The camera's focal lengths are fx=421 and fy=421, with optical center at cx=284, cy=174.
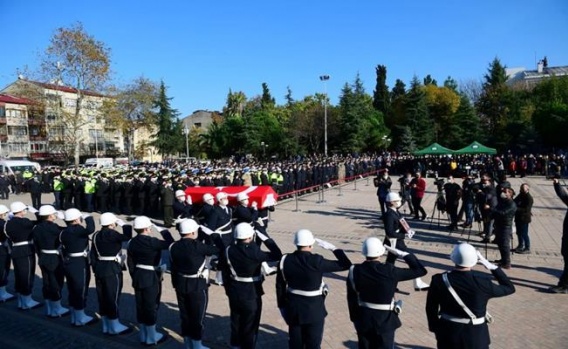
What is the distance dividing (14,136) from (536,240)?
59423 millimetres

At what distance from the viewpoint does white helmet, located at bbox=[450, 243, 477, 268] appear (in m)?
4.15

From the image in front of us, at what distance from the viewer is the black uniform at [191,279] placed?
5.95 meters

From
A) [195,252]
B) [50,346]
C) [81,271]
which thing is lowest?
[50,346]

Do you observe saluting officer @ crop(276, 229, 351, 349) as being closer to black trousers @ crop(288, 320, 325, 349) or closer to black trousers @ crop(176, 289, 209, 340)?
black trousers @ crop(288, 320, 325, 349)

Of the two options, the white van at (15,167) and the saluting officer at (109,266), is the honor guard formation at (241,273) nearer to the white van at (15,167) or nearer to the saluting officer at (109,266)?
the saluting officer at (109,266)

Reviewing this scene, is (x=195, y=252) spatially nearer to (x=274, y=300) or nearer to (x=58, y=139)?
(x=274, y=300)

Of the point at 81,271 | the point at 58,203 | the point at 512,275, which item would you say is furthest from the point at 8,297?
the point at 58,203

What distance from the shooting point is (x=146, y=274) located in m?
6.32

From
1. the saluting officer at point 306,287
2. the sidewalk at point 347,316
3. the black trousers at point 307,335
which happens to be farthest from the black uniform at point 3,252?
the black trousers at point 307,335

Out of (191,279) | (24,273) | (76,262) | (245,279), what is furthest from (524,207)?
(24,273)

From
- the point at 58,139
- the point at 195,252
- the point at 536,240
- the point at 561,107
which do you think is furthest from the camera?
the point at 58,139

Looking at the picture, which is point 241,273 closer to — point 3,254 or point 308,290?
point 308,290

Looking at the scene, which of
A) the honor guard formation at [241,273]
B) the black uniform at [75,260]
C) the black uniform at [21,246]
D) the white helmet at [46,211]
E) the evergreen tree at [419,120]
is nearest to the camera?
the honor guard formation at [241,273]

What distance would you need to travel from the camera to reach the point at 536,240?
40.1 feet
